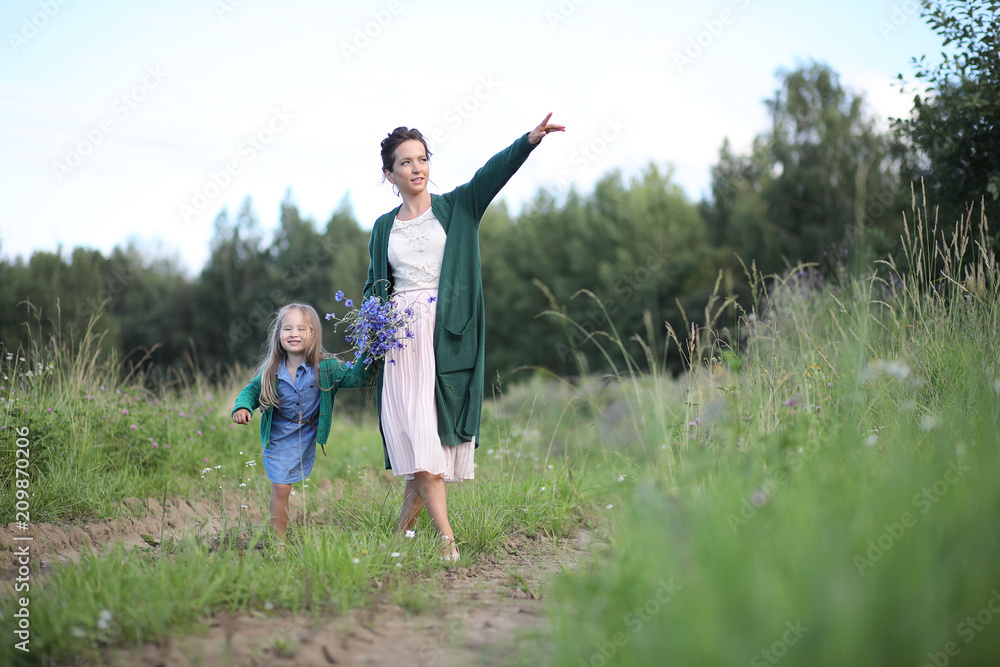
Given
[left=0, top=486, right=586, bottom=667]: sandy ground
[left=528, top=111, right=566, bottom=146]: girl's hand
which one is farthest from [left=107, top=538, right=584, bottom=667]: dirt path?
[left=528, top=111, right=566, bottom=146]: girl's hand

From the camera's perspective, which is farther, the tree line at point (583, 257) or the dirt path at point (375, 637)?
the tree line at point (583, 257)

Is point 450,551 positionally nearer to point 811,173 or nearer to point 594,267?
point 811,173

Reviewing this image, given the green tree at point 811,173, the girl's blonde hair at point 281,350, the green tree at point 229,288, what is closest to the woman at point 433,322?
the girl's blonde hair at point 281,350

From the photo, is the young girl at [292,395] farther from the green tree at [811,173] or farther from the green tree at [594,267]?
the green tree at [594,267]

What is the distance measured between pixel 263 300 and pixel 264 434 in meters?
27.5

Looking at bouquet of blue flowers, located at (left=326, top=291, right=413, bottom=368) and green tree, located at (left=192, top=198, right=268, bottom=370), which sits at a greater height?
green tree, located at (left=192, top=198, right=268, bottom=370)

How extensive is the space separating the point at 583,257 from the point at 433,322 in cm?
2034

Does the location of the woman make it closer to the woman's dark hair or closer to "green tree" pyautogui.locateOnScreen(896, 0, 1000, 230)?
the woman's dark hair

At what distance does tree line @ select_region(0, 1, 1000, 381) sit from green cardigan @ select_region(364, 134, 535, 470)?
4744 mm

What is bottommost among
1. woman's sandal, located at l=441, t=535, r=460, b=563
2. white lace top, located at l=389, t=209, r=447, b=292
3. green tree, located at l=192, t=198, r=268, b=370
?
woman's sandal, located at l=441, t=535, r=460, b=563

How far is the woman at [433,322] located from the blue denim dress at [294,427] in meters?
0.42

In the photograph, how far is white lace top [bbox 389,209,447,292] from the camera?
3.40 m

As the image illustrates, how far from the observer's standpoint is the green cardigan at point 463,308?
3293 millimetres

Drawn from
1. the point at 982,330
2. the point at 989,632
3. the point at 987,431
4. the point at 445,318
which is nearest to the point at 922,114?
the point at 982,330
